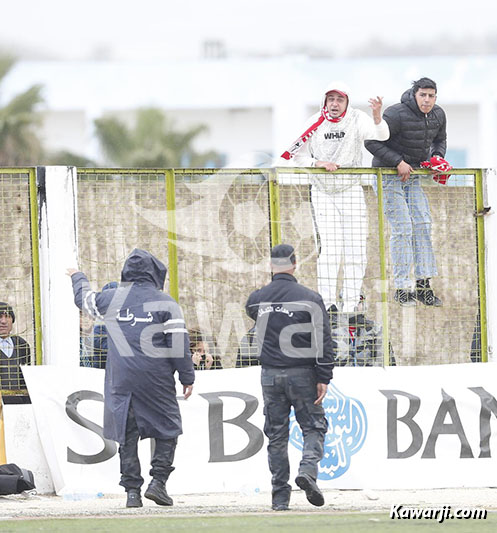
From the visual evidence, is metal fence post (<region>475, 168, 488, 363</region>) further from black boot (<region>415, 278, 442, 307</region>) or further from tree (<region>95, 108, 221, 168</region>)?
tree (<region>95, 108, 221, 168</region>)

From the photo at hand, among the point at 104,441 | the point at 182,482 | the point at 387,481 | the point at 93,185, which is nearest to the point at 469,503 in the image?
the point at 387,481

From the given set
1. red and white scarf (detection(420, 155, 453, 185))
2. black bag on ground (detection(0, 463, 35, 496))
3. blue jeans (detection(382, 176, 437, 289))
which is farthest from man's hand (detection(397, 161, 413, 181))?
black bag on ground (detection(0, 463, 35, 496))

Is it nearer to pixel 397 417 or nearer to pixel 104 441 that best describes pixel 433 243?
pixel 397 417

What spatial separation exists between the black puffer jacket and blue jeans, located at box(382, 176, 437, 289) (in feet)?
0.76

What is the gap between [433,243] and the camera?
12.2 metres

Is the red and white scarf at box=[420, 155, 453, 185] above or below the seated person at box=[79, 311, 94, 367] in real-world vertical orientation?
above

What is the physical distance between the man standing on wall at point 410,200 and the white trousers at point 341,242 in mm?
347

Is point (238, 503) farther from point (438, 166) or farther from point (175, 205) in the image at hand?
point (438, 166)

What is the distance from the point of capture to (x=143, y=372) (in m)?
9.71

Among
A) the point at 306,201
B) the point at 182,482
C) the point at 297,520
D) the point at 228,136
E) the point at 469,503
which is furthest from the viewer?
the point at 228,136

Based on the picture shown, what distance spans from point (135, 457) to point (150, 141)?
57.7 meters

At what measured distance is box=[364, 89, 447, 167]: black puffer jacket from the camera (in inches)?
475

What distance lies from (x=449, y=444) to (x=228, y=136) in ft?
195

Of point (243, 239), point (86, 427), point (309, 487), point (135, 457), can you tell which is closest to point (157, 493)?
point (135, 457)
